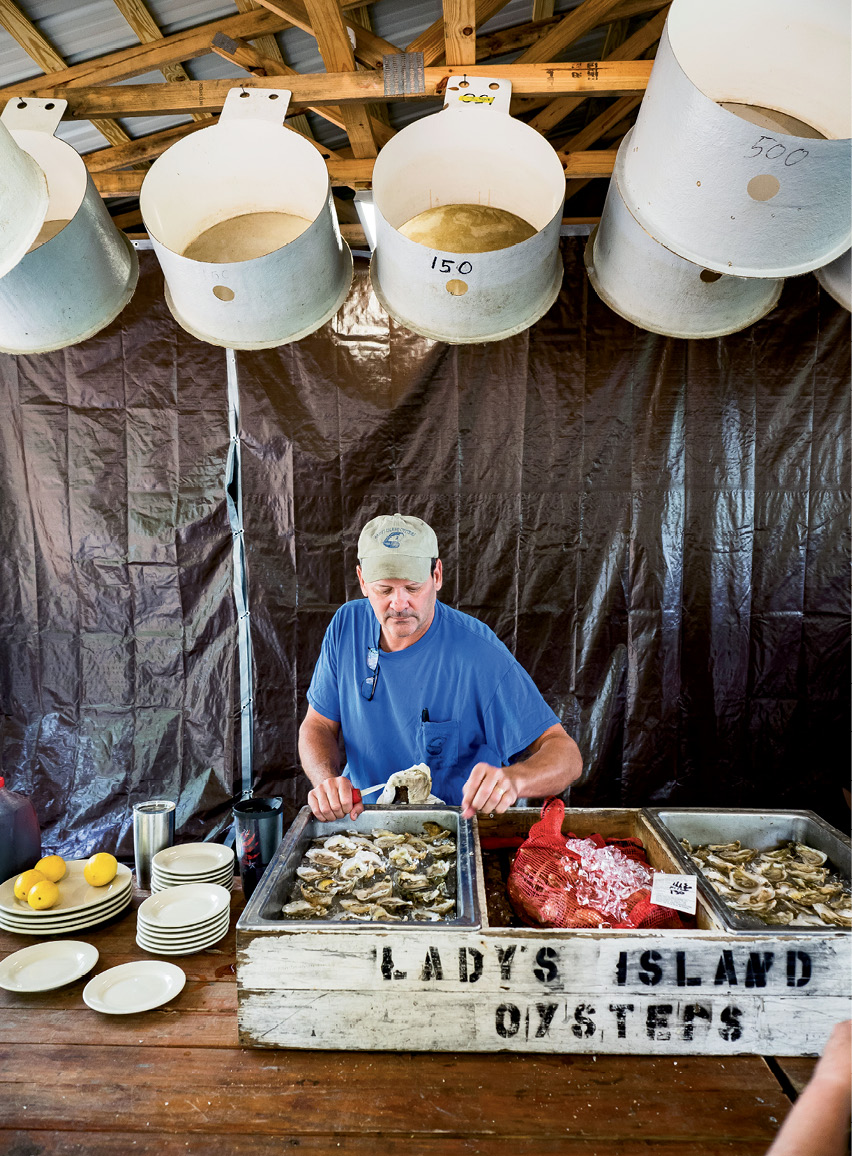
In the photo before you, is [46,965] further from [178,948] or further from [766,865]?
[766,865]

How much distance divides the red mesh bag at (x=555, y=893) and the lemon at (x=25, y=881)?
1.02m

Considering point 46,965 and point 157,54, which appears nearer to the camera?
point 46,965

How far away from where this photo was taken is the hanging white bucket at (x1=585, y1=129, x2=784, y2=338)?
6.04 ft

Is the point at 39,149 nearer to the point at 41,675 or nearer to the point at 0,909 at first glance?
the point at 0,909

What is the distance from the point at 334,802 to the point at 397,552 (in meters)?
0.71

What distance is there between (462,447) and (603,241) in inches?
51.5

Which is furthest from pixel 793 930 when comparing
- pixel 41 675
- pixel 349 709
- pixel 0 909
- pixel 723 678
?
pixel 41 675

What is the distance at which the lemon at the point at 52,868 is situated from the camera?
5.56 ft

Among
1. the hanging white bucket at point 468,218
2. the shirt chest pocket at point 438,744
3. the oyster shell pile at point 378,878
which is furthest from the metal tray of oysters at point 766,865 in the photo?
the hanging white bucket at point 468,218

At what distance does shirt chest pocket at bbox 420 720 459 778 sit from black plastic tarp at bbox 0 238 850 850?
42.7 inches

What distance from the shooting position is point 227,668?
3332 mm

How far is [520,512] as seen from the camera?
10.6ft

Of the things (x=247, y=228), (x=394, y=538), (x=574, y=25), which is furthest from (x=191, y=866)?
(x=574, y=25)

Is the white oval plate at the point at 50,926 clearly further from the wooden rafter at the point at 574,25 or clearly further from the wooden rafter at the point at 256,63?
the wooden rafter at the point at 574,25
